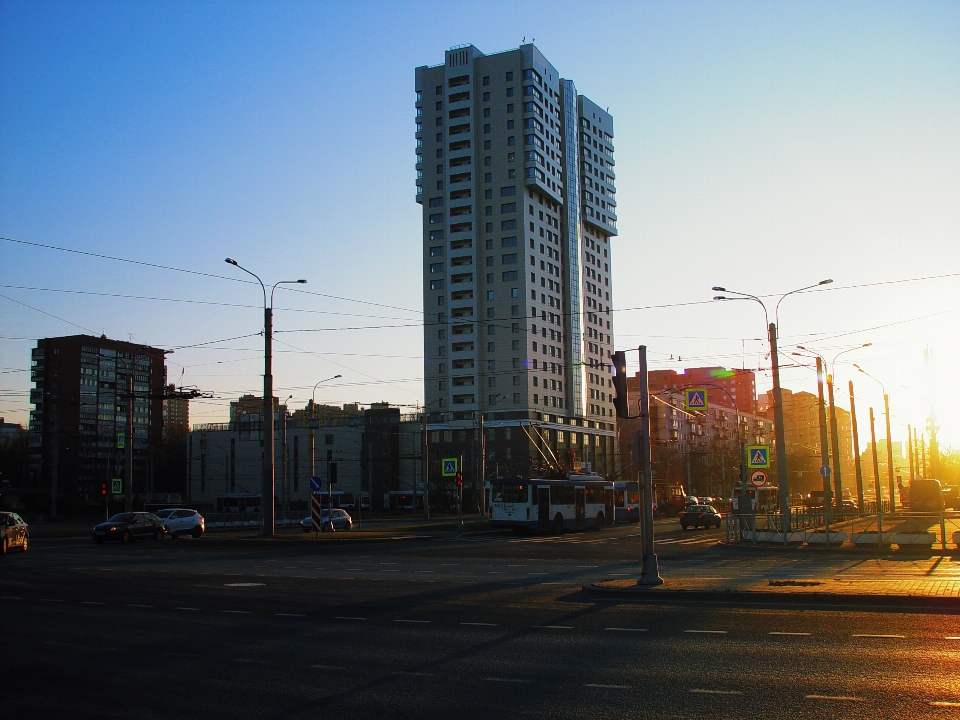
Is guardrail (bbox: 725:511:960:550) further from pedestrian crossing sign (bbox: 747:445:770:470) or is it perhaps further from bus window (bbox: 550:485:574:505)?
bus window (bbox: 550:485:574:505)

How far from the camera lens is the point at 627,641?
10648mm

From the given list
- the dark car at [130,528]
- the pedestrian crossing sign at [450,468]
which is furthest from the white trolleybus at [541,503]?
the dark car at [130,528]

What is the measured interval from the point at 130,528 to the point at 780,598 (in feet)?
99.2

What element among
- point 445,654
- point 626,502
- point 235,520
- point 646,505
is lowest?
point 235,520

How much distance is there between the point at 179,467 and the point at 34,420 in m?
35.6

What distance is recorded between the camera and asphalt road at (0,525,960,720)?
7641mm

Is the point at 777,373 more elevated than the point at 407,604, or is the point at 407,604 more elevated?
the point at 777,373

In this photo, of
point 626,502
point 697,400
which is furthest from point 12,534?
point 626,502

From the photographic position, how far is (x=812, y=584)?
51.6ft

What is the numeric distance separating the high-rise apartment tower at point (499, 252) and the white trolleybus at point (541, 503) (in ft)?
182

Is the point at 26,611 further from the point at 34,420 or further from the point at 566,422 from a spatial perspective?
the point at 34,420

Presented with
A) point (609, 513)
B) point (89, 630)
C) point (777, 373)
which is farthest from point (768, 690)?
point (609, 513)

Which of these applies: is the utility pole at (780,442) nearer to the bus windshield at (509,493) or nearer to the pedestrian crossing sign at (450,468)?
the bus windshield at (509,493)

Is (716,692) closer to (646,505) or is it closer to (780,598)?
(780,598)
